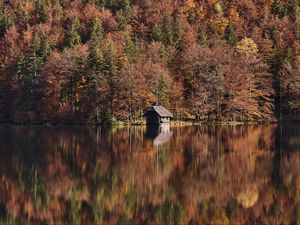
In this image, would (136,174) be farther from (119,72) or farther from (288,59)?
(288,59)

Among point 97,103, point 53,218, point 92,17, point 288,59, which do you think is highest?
point 92,17

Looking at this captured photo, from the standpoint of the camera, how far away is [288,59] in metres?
116

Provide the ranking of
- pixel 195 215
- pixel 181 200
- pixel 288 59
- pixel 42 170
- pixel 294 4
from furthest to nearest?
pixel 294 4, pixel 288 59, pixel 42 170, pixel 181 200, pixel 195 215

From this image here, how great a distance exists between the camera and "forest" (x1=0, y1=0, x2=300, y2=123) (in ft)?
349

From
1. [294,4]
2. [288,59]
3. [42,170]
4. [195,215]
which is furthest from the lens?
[294,4]

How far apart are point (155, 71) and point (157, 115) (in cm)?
1456

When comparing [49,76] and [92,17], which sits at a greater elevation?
[92,17]

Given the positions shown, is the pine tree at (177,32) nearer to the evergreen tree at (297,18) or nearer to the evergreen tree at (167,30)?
the evergreen tree at (167,30)

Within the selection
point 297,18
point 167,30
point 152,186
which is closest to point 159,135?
point 152,186

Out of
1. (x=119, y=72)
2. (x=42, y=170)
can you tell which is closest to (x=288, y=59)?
(x=119, y=72)

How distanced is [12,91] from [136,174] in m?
92.0

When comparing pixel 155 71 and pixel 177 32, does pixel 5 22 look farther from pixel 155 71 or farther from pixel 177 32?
pixel 155 71

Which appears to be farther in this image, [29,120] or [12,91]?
[12,91]

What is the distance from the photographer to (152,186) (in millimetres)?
29219
